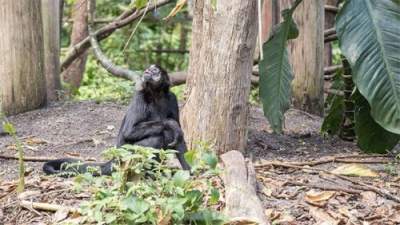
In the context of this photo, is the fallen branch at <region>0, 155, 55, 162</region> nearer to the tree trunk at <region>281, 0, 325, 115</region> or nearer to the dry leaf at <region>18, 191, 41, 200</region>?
the dry leaf at <region>18, 191, 41, 200</region>

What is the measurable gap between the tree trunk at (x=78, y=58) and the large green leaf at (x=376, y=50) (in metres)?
7.44

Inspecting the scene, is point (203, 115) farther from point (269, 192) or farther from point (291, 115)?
point (291, 115)

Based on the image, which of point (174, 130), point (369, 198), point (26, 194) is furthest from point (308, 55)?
point (26, 194)

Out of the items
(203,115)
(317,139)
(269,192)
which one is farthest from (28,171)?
(317,139)

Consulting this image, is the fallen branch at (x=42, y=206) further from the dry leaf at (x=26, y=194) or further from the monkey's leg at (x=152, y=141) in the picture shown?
the monkey's leg at (x=152, y=141)

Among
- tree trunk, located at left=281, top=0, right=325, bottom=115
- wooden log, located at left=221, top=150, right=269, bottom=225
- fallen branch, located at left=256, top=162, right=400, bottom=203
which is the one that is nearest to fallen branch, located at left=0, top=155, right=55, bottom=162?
wooden log, located at left=221, top=150, right=269, bottom=225

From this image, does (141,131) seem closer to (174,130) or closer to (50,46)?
(174,130)

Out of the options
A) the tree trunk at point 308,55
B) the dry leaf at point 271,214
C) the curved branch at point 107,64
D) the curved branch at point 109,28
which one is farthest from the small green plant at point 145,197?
the curved branch at point 109,28

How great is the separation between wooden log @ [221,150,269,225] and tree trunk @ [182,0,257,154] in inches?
34.5

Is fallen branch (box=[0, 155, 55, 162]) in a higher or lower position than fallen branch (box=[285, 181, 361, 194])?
lower

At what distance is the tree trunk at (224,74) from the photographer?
624cm

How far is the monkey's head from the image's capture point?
6.73 metres

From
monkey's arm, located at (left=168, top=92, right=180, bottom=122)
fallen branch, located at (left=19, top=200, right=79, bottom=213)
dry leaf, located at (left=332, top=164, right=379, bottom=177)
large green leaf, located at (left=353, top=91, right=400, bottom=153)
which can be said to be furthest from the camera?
monkey's arm, located at (left=168, top=92, right=180, bottom=122)

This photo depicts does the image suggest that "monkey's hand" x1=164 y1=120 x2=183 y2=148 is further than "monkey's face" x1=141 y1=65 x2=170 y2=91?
No
